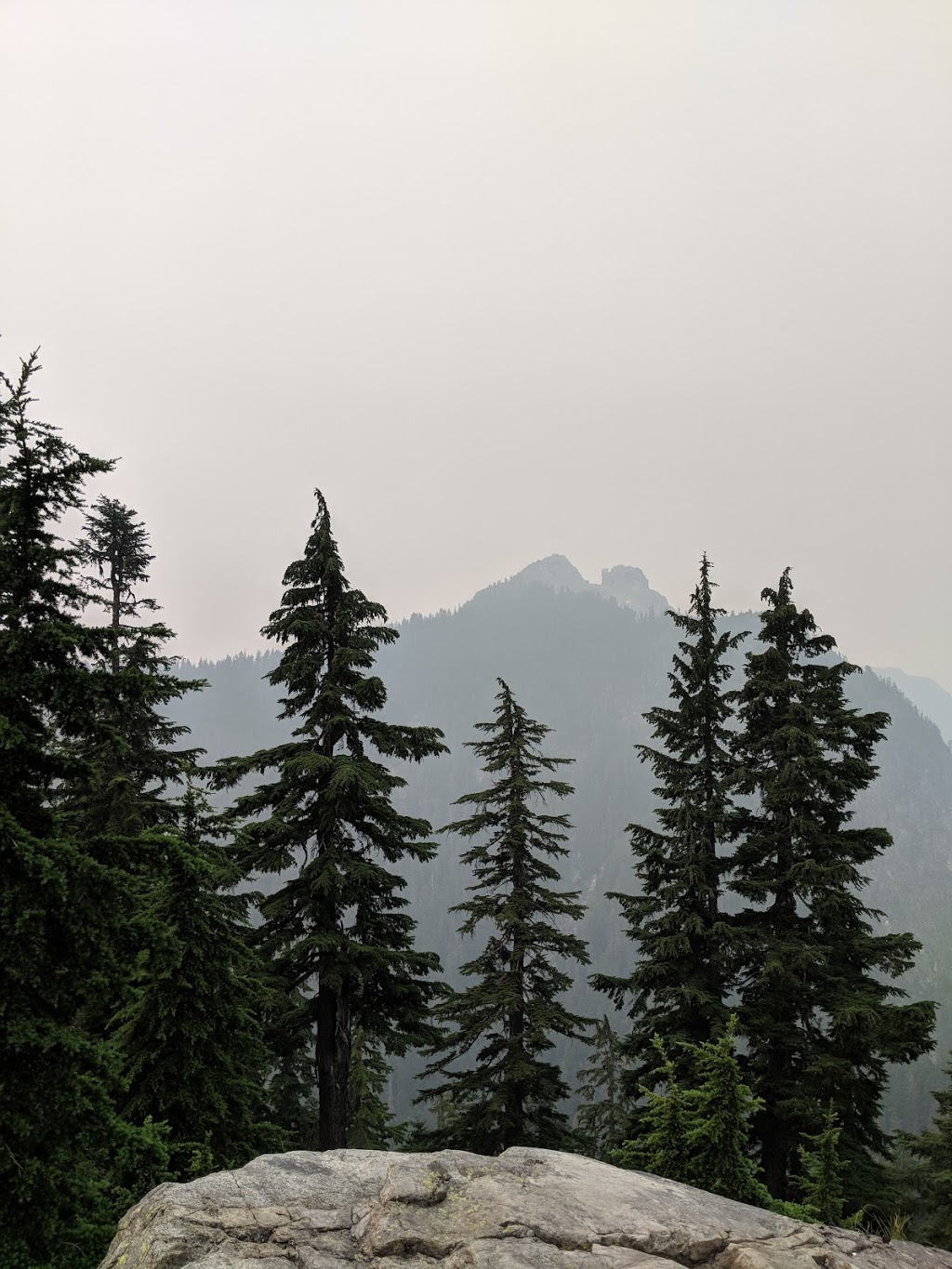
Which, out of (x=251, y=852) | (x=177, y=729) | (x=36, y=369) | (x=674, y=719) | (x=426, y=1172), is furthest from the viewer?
(x=177, y=729)

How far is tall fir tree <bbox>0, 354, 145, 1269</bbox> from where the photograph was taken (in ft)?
21.1

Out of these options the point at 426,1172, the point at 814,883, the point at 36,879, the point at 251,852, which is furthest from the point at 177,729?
the point at 814,883

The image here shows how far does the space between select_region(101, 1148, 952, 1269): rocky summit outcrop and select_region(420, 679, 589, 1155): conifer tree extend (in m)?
8.62

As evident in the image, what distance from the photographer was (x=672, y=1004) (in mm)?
16375

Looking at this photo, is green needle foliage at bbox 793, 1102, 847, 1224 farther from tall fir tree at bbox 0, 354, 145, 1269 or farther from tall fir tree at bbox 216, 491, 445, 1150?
tall fir tree at bbox 0, 354, 145, 1269

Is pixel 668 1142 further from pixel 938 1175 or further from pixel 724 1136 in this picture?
pixel 938 1175

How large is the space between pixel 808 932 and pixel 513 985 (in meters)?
7.11

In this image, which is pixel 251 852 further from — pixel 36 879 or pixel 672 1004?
pixel 672 1004

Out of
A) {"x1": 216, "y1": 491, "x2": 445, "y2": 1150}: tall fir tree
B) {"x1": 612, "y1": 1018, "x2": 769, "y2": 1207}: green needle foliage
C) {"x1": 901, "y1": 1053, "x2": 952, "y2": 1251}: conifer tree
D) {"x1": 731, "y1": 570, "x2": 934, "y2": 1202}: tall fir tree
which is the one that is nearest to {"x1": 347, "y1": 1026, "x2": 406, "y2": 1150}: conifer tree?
{"x1": 216, "y1": 491, "x2": 445, "y2": 1150}: tall fir tree

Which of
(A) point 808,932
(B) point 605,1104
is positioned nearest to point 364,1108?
(B) point 605,1104

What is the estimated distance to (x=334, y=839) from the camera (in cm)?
1428

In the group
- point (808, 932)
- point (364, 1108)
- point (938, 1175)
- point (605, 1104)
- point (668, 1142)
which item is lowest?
point (605, 1104)

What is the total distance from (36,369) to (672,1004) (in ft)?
58.6

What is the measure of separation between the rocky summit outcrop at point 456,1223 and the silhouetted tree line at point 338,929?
4.67 ft
